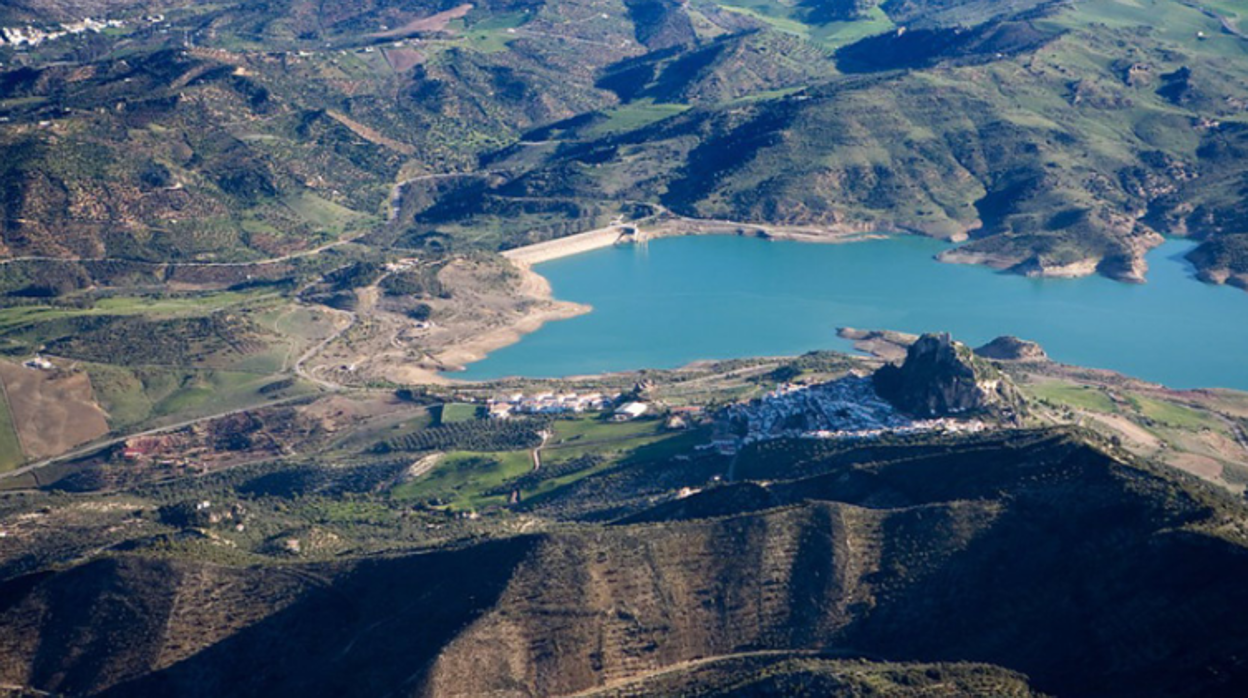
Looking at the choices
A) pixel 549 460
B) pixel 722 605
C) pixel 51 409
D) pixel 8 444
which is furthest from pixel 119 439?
pixel 722 605

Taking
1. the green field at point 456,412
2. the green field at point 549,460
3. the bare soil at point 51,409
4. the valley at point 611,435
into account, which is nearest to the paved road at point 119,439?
the valley at point 611,435

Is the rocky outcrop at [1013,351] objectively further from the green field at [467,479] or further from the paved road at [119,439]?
the paved road at [119,439]

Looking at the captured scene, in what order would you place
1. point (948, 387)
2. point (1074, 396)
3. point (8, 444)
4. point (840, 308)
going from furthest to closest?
point (840, 308) < point (1074, 396) < point (8, 444) < point (948, 387)

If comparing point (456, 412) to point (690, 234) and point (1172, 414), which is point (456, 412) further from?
point (690, 234)

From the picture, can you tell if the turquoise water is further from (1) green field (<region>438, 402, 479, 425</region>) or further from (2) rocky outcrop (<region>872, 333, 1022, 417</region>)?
(2) rocky outcrop (<region>872, 333, 1022, 417</region>)

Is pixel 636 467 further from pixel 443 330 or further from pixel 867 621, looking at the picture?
pixel 443 330
